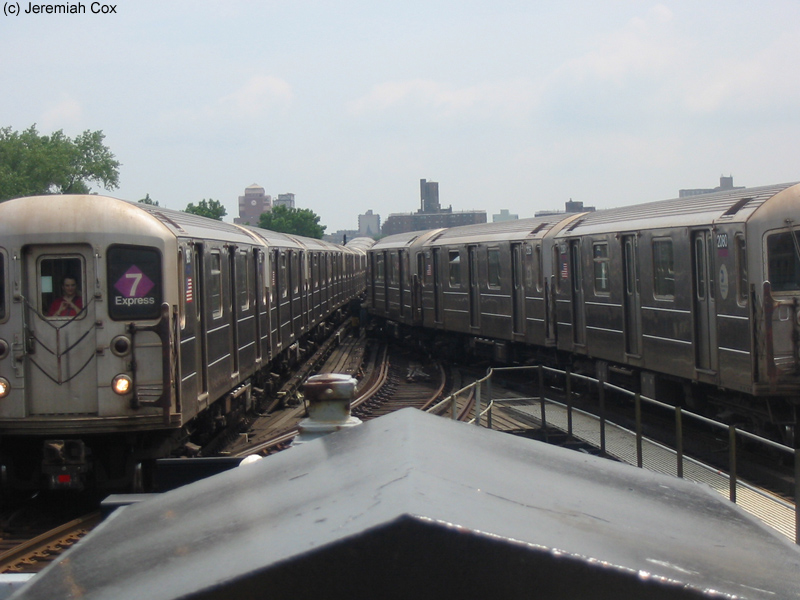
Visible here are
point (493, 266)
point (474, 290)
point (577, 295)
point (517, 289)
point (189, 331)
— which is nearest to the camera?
point (189, 331)

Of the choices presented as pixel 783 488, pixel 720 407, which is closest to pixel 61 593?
pixel 783 488

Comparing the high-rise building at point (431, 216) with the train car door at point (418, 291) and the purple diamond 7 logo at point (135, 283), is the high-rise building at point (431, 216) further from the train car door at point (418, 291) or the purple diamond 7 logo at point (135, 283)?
the purple diamond 7 logo at point (135, 283)

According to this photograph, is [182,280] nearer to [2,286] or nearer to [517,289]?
[2,286]

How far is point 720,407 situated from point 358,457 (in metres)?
11.0

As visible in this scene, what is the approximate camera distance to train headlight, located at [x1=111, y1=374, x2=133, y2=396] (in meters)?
8.92

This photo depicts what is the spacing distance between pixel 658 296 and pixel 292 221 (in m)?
100.0

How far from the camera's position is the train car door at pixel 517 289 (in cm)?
1795

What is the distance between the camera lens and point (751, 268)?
10.4m

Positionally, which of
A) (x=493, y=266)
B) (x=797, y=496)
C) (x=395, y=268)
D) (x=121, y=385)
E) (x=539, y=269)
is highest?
(x=395, y=268)

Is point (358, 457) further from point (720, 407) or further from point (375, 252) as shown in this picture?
point (375, 252)

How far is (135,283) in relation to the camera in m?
8.97

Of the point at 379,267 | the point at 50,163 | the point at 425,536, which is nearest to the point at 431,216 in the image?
the point at 50,163

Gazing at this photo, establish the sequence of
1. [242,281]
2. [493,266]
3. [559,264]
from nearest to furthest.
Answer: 1. [242,281]
2. [559,264]
3. [493,266]

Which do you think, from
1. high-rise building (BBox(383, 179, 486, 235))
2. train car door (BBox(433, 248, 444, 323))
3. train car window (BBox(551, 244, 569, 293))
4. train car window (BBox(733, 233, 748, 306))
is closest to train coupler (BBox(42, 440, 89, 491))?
→ train car window (BBox(733, 233, 748, 306))
